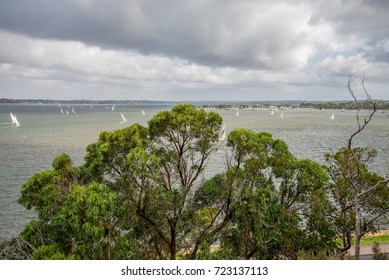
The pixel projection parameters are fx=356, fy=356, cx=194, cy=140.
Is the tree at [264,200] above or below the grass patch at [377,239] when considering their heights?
above

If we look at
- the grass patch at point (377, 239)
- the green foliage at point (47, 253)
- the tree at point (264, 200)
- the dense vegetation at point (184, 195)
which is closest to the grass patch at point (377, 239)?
the grass patch at point (377, 239)

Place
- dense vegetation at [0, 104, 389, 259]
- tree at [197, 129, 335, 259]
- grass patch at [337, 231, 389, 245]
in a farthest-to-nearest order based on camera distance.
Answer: grass patch at [337, 231, 389, 245]
tree at [197, 129, 335, 259]
dense vegetation at [0, 104, 389, 259]

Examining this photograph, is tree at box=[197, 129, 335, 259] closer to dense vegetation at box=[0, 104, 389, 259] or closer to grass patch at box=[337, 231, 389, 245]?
dense vegetation at box=[0, 104, 389, 259]

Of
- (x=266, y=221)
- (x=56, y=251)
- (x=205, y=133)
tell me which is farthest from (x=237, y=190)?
(x=56, y=251)

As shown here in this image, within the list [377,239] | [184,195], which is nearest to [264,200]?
[184,195]

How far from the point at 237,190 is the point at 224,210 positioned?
34.4 inches

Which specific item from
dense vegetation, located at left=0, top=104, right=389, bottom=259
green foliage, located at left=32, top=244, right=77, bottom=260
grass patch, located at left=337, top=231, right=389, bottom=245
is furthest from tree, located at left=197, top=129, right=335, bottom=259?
grass patch, located at left=337, top=231, right=389, bottom=245

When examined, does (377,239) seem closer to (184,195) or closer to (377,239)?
(377,239)

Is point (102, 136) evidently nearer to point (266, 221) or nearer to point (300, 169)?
point (266, 221)

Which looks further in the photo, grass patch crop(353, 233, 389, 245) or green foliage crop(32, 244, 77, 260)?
grass patch crop(353, 233, 389, 245)

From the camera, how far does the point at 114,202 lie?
6.08 metres

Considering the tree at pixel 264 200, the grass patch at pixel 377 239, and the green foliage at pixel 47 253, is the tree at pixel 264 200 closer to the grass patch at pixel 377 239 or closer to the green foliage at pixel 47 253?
the green foliage at pixel 47 253
